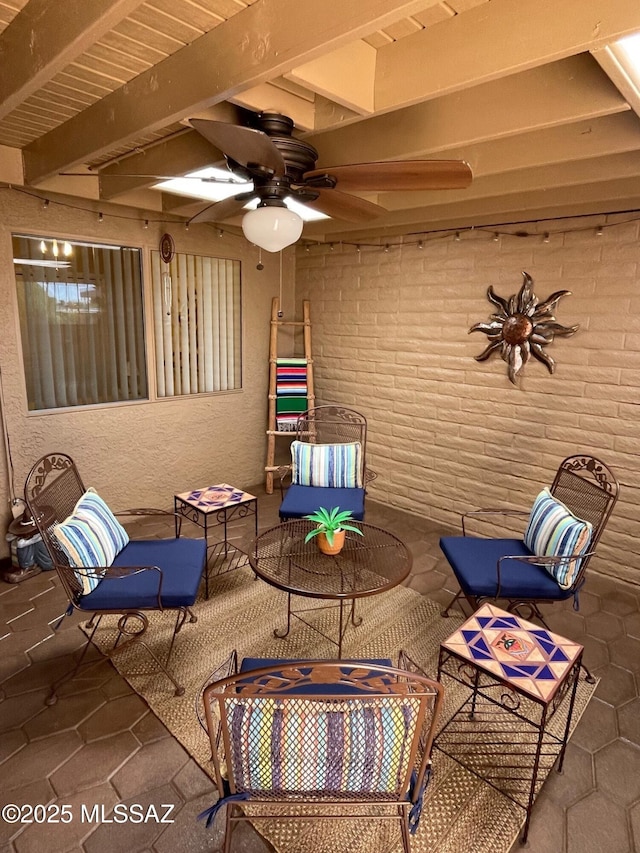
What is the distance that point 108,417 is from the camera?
12.3ft

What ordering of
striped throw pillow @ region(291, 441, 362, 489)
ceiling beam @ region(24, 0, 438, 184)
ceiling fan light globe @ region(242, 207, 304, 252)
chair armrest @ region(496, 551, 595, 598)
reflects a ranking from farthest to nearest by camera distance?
1. striped throw pillow @ region(291, 441, 362, 489)
2. chair armrest @ region(496, 551, 595, 598)
3. ceiling fan light globe @ region(242, 207, 304, 252)
4. ceiling beam @ region(24, 0, 438, 184)

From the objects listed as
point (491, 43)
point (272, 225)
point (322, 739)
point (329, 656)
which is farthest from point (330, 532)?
point (491, 43)

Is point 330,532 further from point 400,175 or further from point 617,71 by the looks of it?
point 617,71

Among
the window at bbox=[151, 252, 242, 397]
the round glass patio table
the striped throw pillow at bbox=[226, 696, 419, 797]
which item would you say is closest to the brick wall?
the window at bbox=[151, 252, 242, 397]

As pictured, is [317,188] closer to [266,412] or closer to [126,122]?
[126,122]

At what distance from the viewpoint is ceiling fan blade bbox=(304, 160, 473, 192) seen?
1.72 metres

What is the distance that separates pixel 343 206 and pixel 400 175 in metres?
0.51

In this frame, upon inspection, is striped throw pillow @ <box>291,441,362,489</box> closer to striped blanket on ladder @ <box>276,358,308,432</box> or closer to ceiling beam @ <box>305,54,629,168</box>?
striped blanket on ladder @ <box>276,358,308,432</box>

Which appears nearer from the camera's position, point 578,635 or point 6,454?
point 578,635

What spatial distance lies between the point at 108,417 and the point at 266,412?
1.58 metres

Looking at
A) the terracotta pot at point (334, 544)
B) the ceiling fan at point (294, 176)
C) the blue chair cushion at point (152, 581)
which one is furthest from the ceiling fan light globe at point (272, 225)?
the blue chair cushion at point (152, 581)

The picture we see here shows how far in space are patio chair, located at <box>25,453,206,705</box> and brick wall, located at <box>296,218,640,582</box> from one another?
2268 millimetres

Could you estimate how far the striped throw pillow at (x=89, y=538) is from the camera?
216cm

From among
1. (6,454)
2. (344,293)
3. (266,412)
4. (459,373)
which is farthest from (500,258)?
(6,454)
